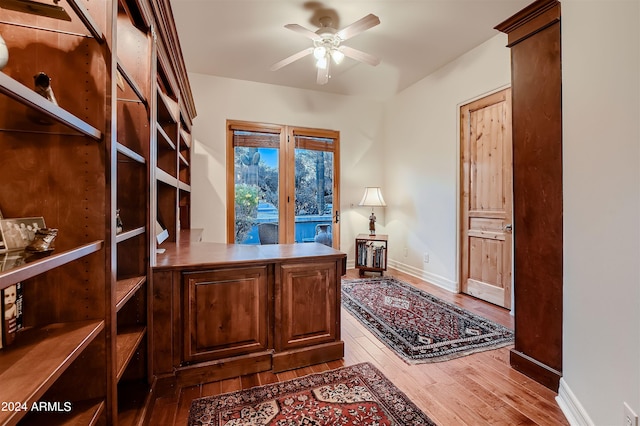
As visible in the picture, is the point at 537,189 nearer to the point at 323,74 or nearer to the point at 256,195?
the point at 323,74

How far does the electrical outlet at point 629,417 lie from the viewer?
3.58 feet

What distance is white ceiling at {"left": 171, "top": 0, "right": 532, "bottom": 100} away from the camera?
8.83ft

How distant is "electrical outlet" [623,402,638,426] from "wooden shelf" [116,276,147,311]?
2010 mm

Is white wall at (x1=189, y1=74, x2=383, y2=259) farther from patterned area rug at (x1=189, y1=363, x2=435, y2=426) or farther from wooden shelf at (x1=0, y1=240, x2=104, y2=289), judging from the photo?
wooden shelf at (x1=0, y1=240, x2=104, y2=289)

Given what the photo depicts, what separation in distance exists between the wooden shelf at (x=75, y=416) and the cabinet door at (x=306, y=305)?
1022 mm

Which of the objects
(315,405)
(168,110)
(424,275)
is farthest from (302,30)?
(424,275)

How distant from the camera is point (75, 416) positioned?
102cm

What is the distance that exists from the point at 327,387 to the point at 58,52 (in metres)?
2.04

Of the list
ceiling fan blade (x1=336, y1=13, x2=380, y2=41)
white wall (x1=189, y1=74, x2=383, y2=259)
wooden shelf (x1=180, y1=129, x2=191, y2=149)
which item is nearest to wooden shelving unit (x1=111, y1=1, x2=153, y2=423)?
ceiling fan blade (x1=336, y1=13, x2=380, y2=41)

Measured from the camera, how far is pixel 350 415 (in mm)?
1557

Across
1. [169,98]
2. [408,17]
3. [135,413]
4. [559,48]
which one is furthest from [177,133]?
[559,48]

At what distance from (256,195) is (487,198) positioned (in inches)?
124

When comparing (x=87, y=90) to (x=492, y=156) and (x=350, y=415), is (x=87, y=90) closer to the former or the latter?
(x=350, y=415)

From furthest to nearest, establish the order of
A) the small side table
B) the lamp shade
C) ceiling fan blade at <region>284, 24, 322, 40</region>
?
1. the lamp shade
2. the small side table
3. ceiling fan blade at <region>284, 24, 322, 40</region>
